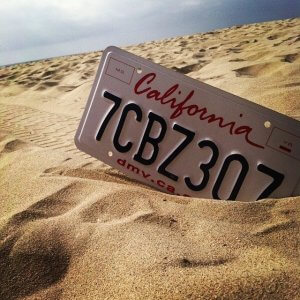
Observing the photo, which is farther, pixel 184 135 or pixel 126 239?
pixel 184 135

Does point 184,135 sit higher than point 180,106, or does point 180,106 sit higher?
point 180,106

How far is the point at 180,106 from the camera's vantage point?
4.75 ft

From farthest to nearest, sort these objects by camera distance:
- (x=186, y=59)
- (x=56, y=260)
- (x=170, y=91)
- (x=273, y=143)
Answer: (x=186, y=59)
(x=170, y=91)
(x=273, y=143)
(x=56, y=260)


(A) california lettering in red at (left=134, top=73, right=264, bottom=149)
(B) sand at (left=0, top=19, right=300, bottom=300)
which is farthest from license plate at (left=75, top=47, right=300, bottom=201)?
(B) sand at (left=0, top=19, right=300, bottom=300)

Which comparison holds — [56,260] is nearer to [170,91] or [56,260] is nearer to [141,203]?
[141,203]

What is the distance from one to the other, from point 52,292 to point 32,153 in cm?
118

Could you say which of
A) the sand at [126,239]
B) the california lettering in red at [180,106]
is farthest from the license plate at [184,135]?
the sand at [126,239]

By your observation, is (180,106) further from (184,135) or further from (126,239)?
(126,239)

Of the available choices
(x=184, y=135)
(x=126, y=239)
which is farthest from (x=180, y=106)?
(x=126, y=239)

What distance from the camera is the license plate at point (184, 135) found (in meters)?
1.36

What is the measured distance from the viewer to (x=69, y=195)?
1.39 meters

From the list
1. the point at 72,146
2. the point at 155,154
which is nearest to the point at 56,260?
the point at 155,154

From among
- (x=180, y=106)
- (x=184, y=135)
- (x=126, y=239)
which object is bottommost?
(x=126, y=239)

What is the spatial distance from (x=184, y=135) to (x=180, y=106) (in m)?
0.11
